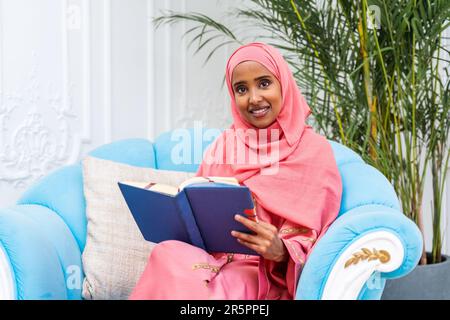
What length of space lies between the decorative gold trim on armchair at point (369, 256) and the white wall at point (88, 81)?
1398mm

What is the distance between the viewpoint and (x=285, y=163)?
1749 mm

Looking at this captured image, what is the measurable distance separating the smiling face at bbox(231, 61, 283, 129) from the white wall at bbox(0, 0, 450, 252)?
37.9 inches

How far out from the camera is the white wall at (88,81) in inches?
91.0

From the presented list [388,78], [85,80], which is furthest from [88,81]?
[388,78]

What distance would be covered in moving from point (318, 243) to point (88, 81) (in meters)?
1.49

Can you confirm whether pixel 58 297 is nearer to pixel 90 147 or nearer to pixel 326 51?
pixel 90 147

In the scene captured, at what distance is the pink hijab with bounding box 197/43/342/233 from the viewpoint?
5.54 feet

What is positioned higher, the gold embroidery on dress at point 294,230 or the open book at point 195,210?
the open book at point 195,210

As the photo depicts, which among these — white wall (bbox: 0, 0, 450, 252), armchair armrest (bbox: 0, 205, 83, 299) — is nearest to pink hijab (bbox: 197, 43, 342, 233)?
armchair armrest (bbox: 0, 205, 83, 299)

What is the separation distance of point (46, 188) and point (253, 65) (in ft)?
2.59

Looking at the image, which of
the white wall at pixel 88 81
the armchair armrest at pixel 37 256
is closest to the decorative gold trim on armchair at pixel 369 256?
the armchair armrest at pixel 37 256

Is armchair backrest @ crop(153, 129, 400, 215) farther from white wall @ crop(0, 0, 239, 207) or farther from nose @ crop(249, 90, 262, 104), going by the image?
white wall @ crop(0, 0, 239, 207)

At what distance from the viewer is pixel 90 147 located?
269 centimetres

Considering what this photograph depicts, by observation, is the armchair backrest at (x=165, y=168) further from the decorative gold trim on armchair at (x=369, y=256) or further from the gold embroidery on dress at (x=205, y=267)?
the gold embroidery on dress at (x=205, y=267)
